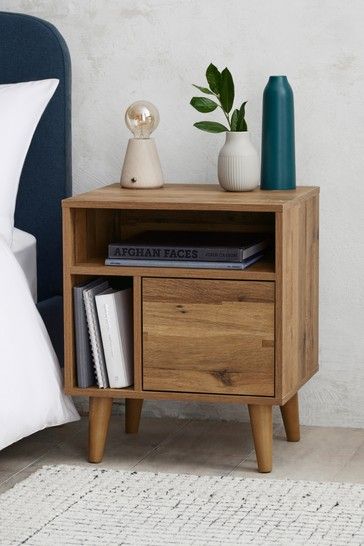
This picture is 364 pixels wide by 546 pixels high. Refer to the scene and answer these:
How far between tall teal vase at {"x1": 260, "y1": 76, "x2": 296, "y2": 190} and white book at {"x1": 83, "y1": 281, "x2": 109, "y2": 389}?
48cm

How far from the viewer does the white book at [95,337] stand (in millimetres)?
2445

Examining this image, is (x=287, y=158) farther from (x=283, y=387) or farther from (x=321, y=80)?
(x=283, y=387)

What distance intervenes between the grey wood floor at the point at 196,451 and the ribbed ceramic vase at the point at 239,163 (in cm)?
60

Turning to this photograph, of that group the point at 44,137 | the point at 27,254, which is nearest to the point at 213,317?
the point at 27,254

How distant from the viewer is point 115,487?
229 centimetres

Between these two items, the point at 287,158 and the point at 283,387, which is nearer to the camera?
the point at 283,387

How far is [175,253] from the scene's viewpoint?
2.40 meters

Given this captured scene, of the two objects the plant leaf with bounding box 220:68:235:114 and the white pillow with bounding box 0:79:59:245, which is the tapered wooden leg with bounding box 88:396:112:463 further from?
the plant leaf with bounding box 220:68:235:114

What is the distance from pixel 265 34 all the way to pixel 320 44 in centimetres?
14

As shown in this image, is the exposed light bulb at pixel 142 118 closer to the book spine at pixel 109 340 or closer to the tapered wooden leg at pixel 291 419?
the book spine at pixel 109 340

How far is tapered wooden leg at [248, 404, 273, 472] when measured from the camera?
7.84ft

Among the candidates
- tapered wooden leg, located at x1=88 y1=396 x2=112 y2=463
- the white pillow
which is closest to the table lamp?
the white pillow

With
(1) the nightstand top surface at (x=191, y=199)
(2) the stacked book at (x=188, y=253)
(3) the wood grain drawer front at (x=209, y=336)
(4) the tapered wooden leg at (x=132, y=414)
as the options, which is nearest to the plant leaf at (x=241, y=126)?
(1) the nightstand top surface at (x=191, y=199)

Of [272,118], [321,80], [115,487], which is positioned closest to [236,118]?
[272,118]
